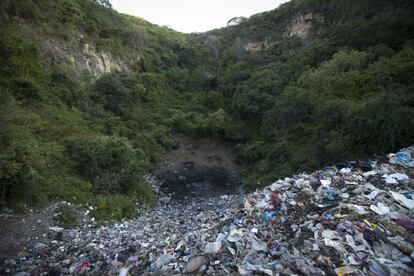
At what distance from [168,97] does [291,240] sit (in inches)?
1050

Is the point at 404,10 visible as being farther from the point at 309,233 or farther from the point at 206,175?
the point at 309,233

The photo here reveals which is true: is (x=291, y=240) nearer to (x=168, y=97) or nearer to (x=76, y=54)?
(x=76, y=54)

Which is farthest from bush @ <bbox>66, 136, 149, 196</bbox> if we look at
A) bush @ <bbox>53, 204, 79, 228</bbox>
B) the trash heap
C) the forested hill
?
the trash heap

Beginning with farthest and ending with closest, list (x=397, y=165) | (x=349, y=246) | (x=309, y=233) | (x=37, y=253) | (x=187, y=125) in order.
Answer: (x=187, y=125)
(x=397, y=165)
(x=37, y=253)
(x=309, y=233)
(x=349, y=246)

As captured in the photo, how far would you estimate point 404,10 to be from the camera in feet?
78.8

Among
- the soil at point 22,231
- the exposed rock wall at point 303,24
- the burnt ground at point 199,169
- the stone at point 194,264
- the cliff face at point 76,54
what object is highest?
the exposed rock wall at point 303,24

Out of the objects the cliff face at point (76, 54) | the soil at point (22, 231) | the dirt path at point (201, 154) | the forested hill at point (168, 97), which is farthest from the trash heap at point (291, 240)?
the cliff face at point (76, 54)

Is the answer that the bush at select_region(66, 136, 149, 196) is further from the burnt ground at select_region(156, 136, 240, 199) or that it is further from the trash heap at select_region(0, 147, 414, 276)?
the trash heap at select_region(0, 147, 414, 276)

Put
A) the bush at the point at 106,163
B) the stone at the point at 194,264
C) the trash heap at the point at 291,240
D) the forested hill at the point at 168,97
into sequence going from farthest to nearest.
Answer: the bush at the point at 106,163, the forested hill at the point at 168,97, the stone at the point at 194,264, the trash heap at the point at 291,240

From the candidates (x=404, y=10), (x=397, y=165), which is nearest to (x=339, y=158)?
(x=397, y=165)

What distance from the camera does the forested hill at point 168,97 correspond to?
1059cm

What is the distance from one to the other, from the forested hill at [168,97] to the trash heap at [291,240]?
3122 mm

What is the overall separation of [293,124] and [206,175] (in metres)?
6.83

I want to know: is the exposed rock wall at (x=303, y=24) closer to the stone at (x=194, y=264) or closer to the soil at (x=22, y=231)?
the soil at (x=22, y=231)
